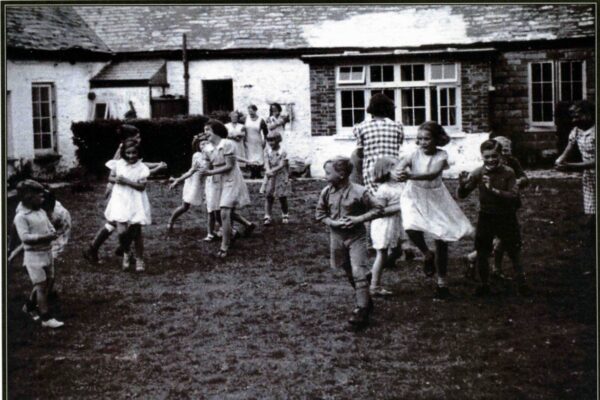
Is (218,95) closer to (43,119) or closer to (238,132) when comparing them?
(238,132)

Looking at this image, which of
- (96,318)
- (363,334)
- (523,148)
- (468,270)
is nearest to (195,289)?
(96,318)

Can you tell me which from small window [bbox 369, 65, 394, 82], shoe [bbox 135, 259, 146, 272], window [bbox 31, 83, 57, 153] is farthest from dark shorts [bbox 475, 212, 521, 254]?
small window [bbox 369, 65, 394, 82]

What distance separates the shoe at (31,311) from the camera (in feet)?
15.9

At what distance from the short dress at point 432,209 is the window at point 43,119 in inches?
91.9

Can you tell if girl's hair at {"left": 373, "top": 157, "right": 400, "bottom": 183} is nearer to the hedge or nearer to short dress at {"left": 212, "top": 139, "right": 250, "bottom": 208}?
short dress at {"left": 212, "top": 139, "right": 250, "bottom": 208}

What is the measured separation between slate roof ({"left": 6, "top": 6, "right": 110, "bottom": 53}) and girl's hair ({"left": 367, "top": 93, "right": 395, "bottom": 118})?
2126 millimetres

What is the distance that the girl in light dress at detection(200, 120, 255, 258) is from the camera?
23.2ft

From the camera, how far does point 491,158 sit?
17.6 ft

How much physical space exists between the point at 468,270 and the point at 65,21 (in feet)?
12.4

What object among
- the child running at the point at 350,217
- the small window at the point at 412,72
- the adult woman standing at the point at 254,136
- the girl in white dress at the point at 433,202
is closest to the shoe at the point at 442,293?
the girl in white dress at the point at 433,202

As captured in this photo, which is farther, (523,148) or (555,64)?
(555,64)

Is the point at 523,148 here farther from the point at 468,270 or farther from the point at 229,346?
the point at 229,346

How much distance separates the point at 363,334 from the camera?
16.1 feet

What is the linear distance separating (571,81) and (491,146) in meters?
1.20
